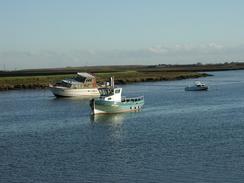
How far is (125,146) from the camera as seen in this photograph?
46.4 meters

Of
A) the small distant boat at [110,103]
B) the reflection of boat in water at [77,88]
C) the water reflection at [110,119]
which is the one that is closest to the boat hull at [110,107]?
the small distant boat at [110,103]

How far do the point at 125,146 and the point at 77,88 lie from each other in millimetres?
59641

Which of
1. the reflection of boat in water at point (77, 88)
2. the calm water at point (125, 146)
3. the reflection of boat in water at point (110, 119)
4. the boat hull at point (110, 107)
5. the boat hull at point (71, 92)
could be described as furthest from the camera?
the reflection of boat in water at point (77, 88)

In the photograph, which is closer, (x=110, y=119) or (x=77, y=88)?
(x=110, y=119)

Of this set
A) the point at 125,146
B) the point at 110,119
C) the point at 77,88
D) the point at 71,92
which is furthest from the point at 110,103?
the point at 77,88

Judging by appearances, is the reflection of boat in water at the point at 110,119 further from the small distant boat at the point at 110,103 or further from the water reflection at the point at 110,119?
the small distant boat at the point at 110,103

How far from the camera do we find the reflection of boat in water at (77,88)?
105 m

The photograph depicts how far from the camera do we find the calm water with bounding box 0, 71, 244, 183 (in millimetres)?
36281

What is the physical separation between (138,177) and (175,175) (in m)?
2.14

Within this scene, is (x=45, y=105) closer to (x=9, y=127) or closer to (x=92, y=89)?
(x=92, y=89)

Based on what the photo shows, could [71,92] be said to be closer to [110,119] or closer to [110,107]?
[110,107]

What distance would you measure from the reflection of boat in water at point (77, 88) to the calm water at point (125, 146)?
2549 cm

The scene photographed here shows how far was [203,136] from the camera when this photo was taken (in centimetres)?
5078

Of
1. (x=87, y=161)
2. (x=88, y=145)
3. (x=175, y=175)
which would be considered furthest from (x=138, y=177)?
(x=88, y=145)
